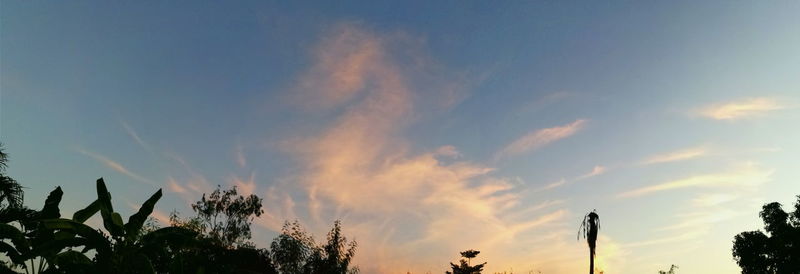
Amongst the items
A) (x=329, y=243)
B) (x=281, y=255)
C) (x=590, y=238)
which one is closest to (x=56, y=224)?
(x=590, y=238)

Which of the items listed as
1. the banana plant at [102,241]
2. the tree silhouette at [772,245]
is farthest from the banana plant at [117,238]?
the tree silhouette at [772,245]

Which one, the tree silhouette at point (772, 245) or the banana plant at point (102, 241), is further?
the tree silhouette at point (772, 245)

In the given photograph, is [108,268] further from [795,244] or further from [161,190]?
[795,244]

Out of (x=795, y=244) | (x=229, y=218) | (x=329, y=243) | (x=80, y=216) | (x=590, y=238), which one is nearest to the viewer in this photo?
(x=80, y=216)

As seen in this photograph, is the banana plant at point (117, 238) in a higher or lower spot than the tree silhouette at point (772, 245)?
lower

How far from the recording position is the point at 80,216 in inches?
476

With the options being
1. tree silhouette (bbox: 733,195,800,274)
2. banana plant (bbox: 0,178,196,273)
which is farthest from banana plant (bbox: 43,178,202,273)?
tree silhouette (bbox: 733,195,800,274)

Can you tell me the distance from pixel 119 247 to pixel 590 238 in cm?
1897

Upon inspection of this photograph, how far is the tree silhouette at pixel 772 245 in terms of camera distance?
4762cm

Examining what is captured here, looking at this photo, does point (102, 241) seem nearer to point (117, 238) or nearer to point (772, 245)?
point (117, 238)

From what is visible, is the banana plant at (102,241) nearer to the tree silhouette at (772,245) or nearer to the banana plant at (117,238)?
the banana plant at (117,238)

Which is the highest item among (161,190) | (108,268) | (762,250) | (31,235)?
(762,250)

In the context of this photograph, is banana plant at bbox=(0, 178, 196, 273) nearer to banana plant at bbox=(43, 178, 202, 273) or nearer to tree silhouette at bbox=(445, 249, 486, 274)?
banana plant at bbox=(43, 178, 202, 273)

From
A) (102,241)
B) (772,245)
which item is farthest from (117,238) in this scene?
(772,245)
